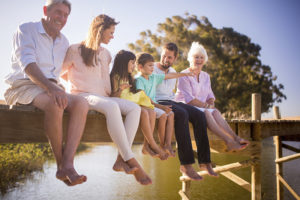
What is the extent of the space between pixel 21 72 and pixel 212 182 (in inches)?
569

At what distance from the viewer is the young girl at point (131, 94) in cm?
298

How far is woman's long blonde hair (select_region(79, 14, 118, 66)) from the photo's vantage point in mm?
2836

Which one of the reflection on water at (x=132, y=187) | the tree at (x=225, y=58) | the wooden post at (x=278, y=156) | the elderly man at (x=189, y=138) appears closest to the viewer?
the elderly man at (x=189, y=138)

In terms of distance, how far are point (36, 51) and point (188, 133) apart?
187cm

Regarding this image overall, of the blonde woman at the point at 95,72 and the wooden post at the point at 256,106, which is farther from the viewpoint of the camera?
the wooden post at the point at 256,106

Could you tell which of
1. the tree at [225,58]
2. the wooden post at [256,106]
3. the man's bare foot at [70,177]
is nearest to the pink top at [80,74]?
the man's bare foot at [70,177]

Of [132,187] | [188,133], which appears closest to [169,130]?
[188,133]

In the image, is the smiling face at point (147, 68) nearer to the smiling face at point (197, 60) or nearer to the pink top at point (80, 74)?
the pink top at point (80, 74)

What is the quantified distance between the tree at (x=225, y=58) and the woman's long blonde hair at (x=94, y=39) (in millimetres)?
18221

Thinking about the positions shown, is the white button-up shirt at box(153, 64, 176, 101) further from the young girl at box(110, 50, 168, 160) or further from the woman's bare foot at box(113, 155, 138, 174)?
the woman's bare foot at box(113, 155, 138, 174)

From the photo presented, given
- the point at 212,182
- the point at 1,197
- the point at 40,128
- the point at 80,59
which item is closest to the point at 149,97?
the point at 80,59

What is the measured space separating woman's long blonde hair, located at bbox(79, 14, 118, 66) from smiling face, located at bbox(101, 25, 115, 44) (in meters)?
0.03

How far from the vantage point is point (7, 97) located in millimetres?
2500

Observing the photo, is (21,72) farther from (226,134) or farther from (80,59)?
(226,134)
